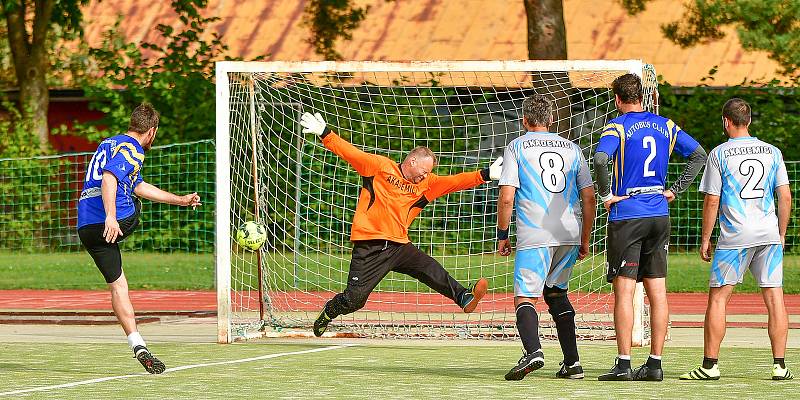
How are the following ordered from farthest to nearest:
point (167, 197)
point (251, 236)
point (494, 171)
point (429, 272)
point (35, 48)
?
point (35, 48) < point (251, 236) < point (429, 272) < point (494, 171) < point (167, 197)

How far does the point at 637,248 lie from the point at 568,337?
74 centimetres

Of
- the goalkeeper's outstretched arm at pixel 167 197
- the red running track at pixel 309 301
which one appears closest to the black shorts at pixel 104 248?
the goalkeeper's outstretched arm at pixel 167 197

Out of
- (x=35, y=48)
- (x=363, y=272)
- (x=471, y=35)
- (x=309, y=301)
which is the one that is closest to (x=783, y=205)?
(x=363, y=272)

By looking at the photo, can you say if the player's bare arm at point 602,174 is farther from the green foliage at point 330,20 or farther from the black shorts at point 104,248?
the green foliage at point 330,20

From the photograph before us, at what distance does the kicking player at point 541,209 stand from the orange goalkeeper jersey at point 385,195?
7.95 ft

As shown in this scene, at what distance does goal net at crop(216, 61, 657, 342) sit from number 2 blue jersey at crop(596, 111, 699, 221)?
9.56 feet

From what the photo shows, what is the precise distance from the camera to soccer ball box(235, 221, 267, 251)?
494 inches

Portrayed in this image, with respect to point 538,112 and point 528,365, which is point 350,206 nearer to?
point 538,112

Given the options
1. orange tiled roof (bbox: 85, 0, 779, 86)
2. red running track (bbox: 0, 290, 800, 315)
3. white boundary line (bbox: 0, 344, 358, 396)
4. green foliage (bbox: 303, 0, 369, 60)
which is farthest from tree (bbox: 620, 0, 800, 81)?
white boundary line (bbox: 0, 344, 358, 396)

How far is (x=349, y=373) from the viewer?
32.6ft

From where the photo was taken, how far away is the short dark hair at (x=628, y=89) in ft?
31.7

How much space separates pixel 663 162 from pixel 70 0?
21.2 m

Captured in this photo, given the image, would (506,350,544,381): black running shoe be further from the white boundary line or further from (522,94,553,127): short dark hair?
the white boundary line

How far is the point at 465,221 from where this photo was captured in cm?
Answer: 1716
